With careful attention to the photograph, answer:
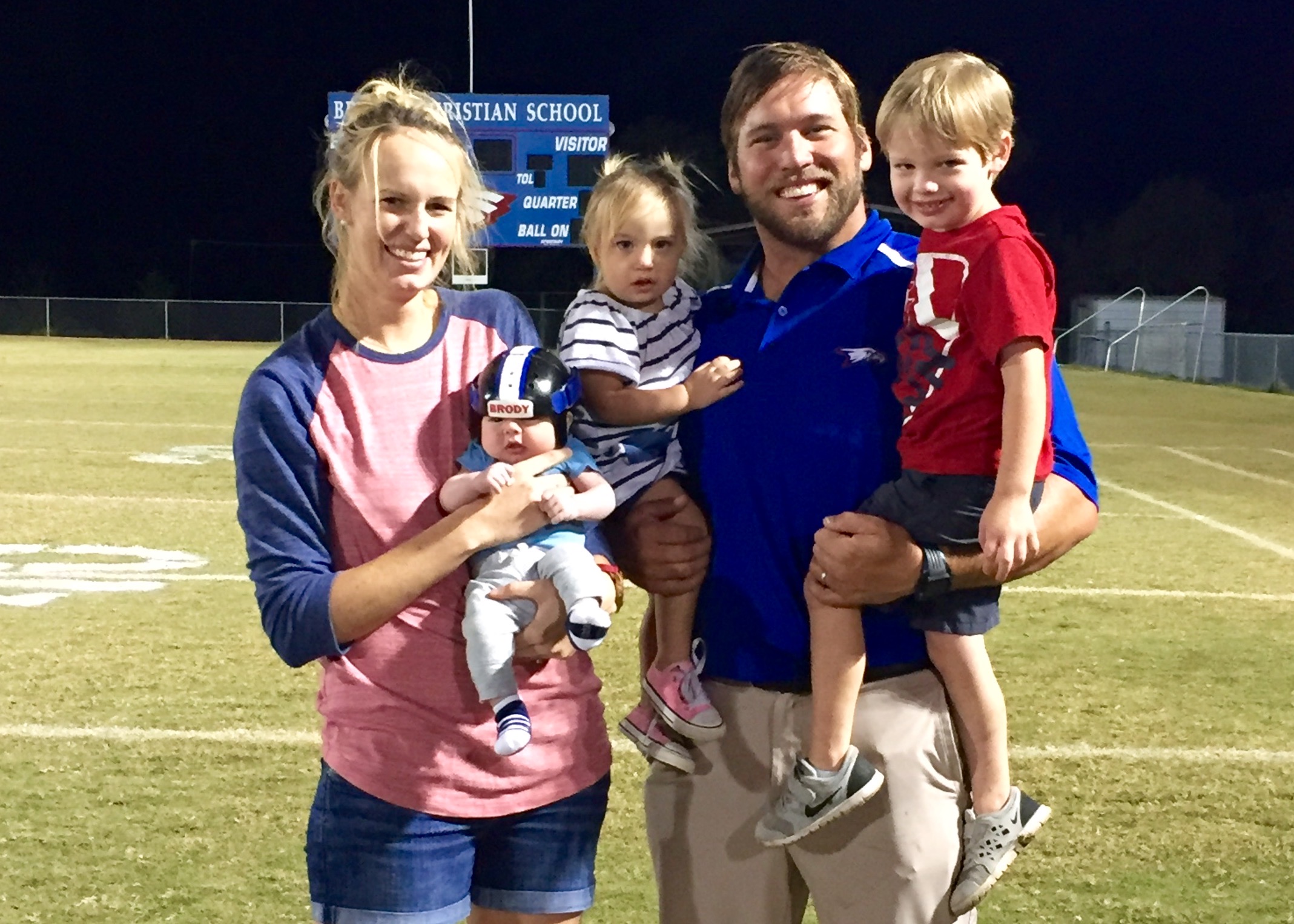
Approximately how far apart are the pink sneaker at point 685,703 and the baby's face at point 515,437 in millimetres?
552

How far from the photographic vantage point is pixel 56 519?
9.46 meters

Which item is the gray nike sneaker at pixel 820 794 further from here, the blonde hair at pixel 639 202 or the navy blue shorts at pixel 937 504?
the blonde hair at pixel 639 202

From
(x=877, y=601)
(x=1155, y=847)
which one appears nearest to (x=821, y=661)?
(x=877, y=601)

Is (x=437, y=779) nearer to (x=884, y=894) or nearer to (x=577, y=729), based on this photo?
(x=577, y=729)

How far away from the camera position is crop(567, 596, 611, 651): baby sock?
240 centimetres

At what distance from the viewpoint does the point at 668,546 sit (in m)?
2.68

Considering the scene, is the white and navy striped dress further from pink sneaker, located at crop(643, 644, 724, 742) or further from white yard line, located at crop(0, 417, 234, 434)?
white yard line, located at crop(0, 417, 234, 434)

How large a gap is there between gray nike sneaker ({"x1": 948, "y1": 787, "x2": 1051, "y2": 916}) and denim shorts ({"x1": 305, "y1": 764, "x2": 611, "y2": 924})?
0.70m

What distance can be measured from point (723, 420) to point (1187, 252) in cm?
5892

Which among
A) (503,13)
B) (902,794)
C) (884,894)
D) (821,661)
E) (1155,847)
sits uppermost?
(503,13)

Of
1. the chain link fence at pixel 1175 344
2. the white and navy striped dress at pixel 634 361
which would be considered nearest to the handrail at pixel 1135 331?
the chain link fence at pixel 1175 344

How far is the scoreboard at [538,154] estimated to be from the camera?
24.7 metres

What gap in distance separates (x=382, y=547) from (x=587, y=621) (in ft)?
1.22

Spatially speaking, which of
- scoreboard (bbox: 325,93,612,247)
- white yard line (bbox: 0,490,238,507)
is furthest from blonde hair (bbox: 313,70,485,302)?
scoreboard (bbox: 325,93,612,247)
